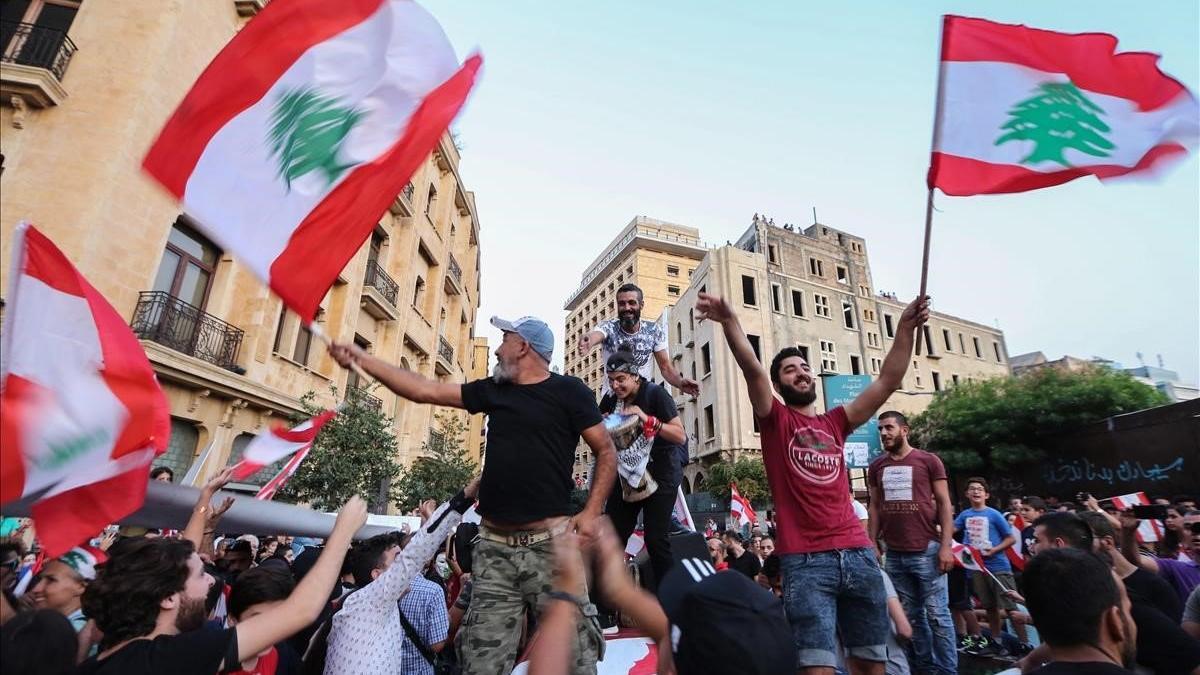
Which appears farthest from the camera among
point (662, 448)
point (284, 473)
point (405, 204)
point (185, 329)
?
point (405, 204)

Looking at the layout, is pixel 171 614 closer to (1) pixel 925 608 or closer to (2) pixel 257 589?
(2) pixel 257 589

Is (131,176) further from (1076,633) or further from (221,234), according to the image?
(1076,633)

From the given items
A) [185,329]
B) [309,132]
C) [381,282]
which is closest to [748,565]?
[309,132]

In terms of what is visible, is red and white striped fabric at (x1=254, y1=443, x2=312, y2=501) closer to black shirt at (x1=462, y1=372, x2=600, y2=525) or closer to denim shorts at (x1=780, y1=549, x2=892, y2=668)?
black shirt at (x1=462, y1=372, x2=600, y2=525)

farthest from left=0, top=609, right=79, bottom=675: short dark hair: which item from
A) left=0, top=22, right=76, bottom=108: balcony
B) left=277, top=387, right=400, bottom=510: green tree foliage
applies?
left=0, top=22, right=76, bottom=108: balcony

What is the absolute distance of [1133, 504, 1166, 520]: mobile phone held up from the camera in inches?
205

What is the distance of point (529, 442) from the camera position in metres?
3.07

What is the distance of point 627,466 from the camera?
4.44m

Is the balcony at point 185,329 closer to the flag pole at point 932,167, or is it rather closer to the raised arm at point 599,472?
the raised arm at point 599,472

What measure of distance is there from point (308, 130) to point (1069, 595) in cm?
435

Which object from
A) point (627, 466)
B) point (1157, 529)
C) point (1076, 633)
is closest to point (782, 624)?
point (1076, 633)

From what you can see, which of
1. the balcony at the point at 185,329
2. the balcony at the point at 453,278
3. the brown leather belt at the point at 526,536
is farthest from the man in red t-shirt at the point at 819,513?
the balcony at the point at 453,278

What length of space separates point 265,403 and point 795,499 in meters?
16.9

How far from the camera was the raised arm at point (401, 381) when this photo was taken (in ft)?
10.8
